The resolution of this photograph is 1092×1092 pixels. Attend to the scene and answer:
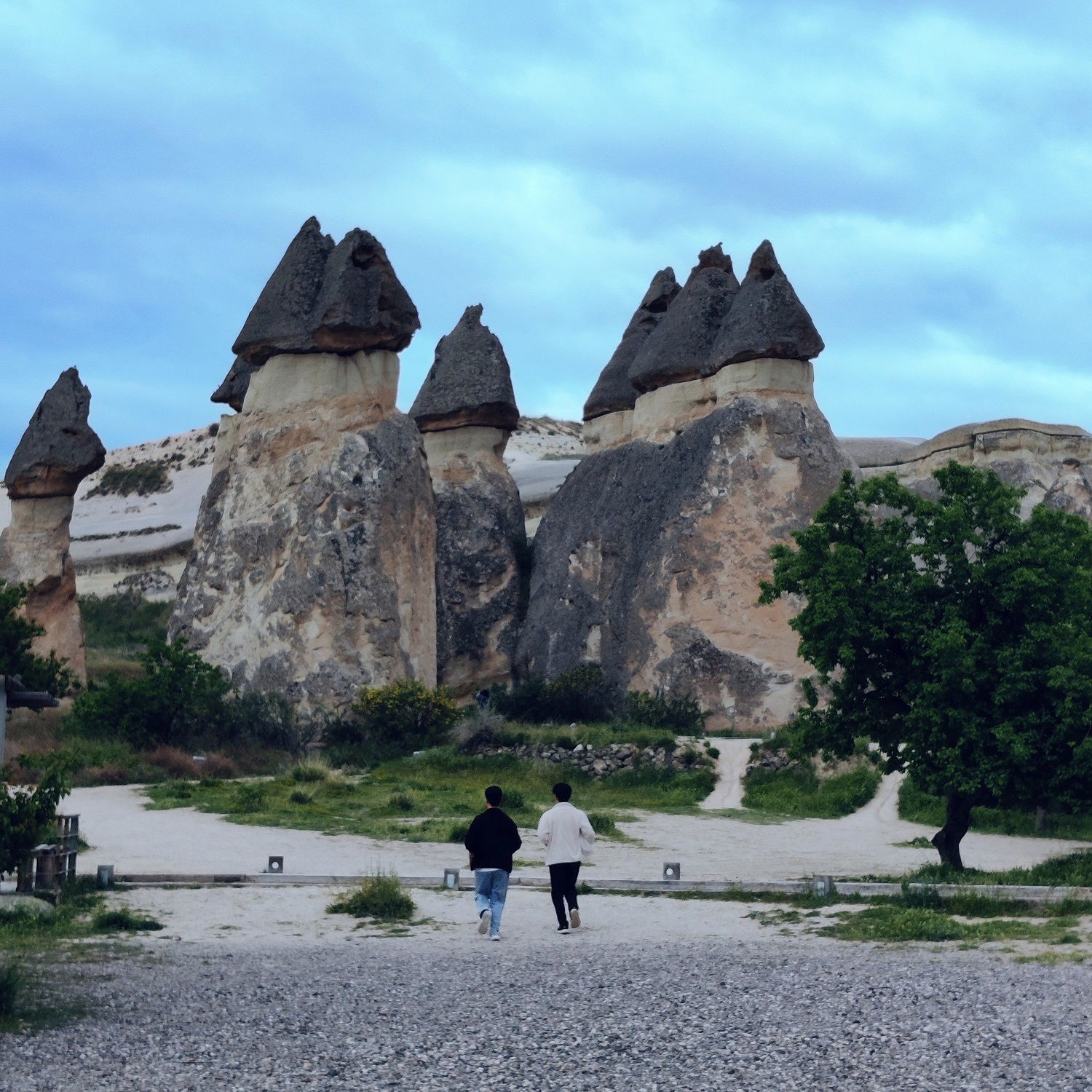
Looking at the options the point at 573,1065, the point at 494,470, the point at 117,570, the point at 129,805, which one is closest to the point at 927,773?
the point at 573,1065

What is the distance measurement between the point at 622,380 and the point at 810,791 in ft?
45.4

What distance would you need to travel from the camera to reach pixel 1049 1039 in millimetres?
6641

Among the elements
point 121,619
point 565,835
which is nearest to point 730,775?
point 565,835

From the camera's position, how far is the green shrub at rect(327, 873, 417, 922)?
10617mm

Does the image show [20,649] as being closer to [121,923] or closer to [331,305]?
[331,305]

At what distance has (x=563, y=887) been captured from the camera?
10.1m

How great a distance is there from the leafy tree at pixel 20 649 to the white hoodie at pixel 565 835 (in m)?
14.6

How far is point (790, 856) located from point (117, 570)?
36180 millimetres

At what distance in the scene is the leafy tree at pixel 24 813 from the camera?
8.62 meters

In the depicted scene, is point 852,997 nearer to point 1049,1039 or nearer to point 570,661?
point 1049,1039

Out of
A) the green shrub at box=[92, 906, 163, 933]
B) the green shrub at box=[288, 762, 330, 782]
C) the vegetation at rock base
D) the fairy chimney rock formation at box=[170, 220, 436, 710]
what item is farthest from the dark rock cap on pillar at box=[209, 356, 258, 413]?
the vegetation at rock base

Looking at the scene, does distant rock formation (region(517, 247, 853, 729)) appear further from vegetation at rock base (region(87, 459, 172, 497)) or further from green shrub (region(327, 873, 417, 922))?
Result: vegetation at rock base (region(87, 459, 172, 497))

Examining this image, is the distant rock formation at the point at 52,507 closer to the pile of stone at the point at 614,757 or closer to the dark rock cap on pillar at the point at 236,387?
the dark rock cap on pillar at the point at 236,387

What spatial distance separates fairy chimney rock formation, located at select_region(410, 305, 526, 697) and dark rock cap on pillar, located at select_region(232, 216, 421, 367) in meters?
4.64
